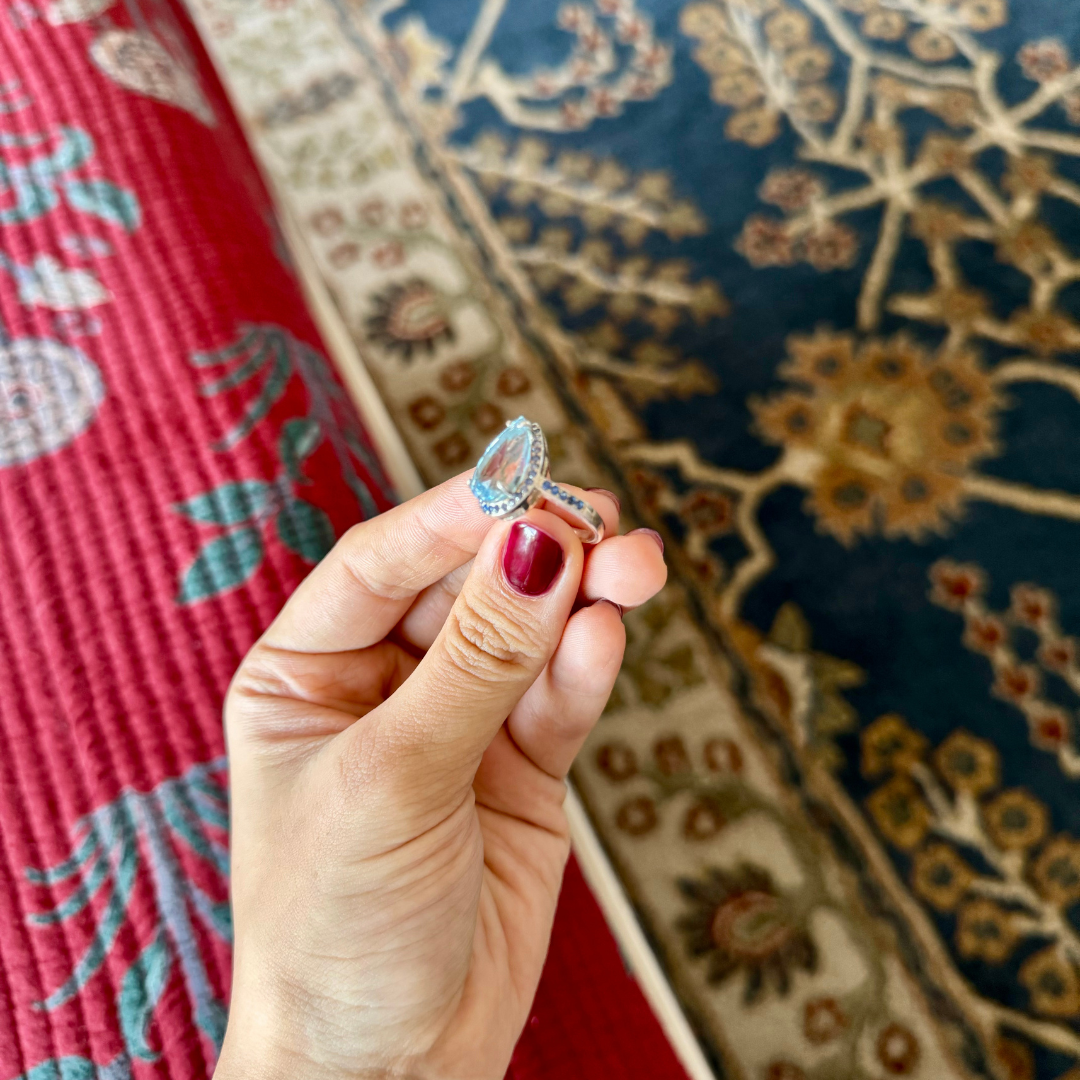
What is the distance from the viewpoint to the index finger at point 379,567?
569 mm

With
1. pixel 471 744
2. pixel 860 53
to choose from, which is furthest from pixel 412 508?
pixel 860 53

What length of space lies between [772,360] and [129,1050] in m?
1.13

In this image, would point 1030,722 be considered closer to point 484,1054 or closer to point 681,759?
point 681,759

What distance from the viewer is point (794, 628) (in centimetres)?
110

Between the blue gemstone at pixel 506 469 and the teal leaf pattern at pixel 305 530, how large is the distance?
175mm

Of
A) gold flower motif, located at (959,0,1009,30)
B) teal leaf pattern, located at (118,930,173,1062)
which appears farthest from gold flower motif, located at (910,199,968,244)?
teal leaf pattern, located at (118,930,173,1062)

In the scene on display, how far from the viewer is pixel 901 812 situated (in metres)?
1.01

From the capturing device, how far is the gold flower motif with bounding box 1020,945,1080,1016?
0.92 metres

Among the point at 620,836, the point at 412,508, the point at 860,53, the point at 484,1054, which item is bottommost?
the point at 620,836

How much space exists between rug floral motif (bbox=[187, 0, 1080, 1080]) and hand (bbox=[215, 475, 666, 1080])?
48 centimetres

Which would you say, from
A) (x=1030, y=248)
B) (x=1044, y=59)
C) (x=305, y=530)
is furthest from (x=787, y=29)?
(x=305, y=530)

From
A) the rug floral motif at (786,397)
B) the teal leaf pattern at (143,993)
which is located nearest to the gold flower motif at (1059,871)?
the rug floral motif at (786,397)

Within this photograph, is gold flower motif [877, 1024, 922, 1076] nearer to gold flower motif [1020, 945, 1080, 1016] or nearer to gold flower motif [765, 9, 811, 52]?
gold flower motif [1020, 945, 1080, 1016]

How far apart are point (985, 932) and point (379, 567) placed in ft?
2.85
